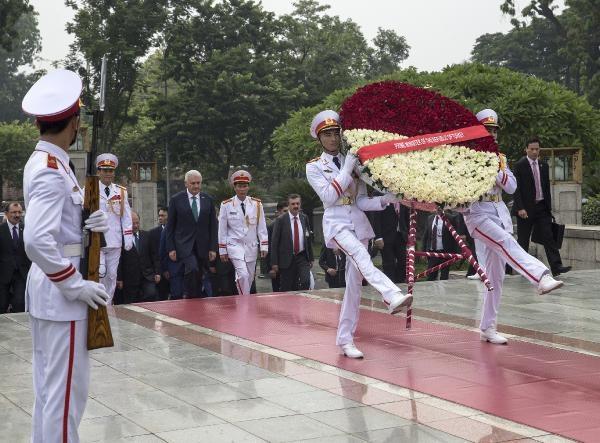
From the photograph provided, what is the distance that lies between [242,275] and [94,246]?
9015mm

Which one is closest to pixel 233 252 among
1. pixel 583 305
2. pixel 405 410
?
pixel 583 305

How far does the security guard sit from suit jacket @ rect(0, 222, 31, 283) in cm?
589

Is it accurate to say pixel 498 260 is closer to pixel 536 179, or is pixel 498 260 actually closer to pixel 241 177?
pixel 241 177

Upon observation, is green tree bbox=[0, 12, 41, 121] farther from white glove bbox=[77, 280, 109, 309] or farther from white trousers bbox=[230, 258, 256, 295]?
white glove bbox=[77, 280, 109, 309]

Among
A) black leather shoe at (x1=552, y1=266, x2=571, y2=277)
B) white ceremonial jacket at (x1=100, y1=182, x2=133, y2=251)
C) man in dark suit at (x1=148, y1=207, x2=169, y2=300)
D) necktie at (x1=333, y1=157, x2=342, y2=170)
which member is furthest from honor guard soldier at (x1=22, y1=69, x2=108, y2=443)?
black leather shoe at (x1=552, y1=266, x2=571, y2=277)

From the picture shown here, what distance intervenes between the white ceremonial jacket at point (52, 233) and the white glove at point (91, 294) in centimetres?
3

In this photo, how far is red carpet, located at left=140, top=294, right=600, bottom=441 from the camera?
7.04 metres

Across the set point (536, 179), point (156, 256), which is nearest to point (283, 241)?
point (156, 256)

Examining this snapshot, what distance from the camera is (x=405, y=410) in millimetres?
6961

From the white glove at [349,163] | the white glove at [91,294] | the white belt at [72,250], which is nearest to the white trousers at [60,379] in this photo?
the white glove at [91,294]

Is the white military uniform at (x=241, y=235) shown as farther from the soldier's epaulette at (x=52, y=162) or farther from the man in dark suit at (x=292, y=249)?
the soldier's epaulette at (x=52, y=162)

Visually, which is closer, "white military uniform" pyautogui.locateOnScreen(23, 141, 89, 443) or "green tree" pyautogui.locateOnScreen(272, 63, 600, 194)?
"white military uniform" pyautogui.locateOnScreen(23, 141, 89, 443)

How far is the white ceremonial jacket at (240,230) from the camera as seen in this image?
14.0m

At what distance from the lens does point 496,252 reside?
29.9 ft
